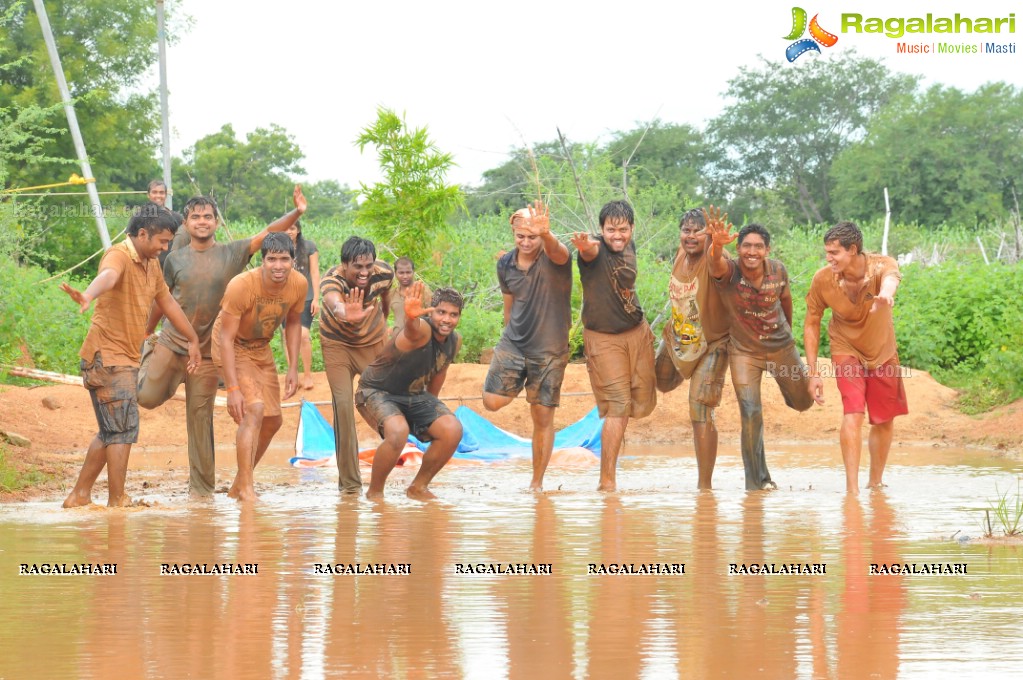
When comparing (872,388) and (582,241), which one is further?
(872,388)

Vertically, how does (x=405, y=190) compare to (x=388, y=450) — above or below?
above

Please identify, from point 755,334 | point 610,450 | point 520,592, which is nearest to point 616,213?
point 755,334

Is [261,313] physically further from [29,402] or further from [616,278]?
[29,402]

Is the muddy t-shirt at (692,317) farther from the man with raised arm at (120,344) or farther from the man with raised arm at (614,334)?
the man with raised arm at (120,344)

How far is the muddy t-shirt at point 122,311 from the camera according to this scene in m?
7.67

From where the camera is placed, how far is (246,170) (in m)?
45.7

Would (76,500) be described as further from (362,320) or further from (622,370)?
(622,370)

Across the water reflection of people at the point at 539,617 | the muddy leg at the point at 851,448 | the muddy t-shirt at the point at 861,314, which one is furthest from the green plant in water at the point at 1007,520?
the water reflection of people at the point at 539,617

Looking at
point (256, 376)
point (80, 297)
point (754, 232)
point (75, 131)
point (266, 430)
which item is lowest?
point (266, 430)

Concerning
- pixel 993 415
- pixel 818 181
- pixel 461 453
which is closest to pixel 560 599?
pixel 461 453

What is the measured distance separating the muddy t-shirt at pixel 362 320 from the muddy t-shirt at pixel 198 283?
64 cm

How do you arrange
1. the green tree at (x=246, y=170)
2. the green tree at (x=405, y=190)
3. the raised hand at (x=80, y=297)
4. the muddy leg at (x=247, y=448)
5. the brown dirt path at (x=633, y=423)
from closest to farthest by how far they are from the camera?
1. the raised hand at (x=80, y=297)
2. the muddy leg at (x=247, y=448)
3. the brown dirt path at (x=633, y=423)
4. the green tree at (x=405, y=190)
5. the green tree at (x=246, y=170)

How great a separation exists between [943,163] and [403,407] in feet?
110

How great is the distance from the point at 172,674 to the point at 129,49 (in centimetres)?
3370
